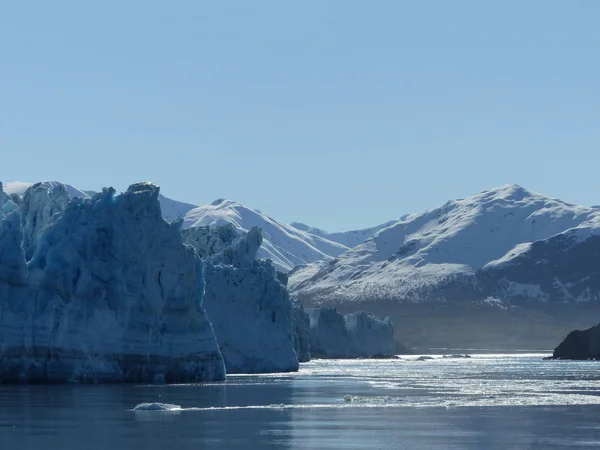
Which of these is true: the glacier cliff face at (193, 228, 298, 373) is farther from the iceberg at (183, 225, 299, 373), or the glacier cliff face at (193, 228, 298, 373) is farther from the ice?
the ice

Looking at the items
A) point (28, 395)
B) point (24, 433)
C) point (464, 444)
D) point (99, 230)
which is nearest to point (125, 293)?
point (99, 230)

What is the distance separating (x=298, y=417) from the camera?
6056cm

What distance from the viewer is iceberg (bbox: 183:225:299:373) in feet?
355

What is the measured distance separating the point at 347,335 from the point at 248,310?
255 ft

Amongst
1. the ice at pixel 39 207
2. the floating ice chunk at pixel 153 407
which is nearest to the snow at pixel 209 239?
the ice at pixel 39 207

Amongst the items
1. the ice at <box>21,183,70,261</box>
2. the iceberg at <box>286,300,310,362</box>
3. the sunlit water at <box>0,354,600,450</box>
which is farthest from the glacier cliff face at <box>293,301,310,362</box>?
the sunlit water at <box>0,354,600,450</box>

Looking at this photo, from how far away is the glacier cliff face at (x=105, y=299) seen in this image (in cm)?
8062

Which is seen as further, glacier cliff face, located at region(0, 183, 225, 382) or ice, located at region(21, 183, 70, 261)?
ice, located at region(21, 183, 70, 261)

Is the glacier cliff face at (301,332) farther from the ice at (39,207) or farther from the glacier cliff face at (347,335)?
the ice at (39,207)

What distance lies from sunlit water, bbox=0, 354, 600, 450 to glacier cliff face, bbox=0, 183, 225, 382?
251cm

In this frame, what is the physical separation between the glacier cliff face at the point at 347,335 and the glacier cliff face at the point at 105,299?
9055cm

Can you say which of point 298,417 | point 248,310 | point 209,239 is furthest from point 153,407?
point 209,239

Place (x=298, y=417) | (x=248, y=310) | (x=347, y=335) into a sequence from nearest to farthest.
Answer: (x=298, y=417)
(x=248, y=310)
(x=347, y=335)

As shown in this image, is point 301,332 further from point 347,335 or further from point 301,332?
point 347,335
